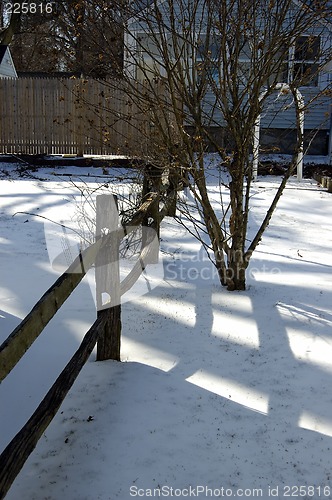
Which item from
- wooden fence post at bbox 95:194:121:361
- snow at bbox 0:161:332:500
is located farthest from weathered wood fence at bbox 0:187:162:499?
snow at bbox 0:161:332:500

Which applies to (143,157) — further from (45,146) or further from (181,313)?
(45,146)

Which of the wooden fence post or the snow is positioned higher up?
the wooden fence post

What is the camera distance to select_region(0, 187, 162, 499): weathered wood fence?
2.15 m

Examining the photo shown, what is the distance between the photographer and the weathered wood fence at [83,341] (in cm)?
215

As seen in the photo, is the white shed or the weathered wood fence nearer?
the weathered wood fence

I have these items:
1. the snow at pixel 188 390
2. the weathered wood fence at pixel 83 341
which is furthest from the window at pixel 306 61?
the snow at pixel 188 390

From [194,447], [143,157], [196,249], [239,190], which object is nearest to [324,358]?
[194,447]

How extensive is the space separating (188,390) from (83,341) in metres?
0.75

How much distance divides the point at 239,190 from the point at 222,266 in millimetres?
745

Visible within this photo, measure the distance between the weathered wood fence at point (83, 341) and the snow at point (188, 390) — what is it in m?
0.32

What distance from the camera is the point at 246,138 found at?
187 inches

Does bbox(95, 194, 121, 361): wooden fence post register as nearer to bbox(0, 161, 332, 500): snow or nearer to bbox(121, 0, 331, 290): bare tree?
bbox(0, 161, 332, 500): snow

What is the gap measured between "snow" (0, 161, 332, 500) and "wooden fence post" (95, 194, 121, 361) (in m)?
0.12

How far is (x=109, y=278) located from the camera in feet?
12.5
